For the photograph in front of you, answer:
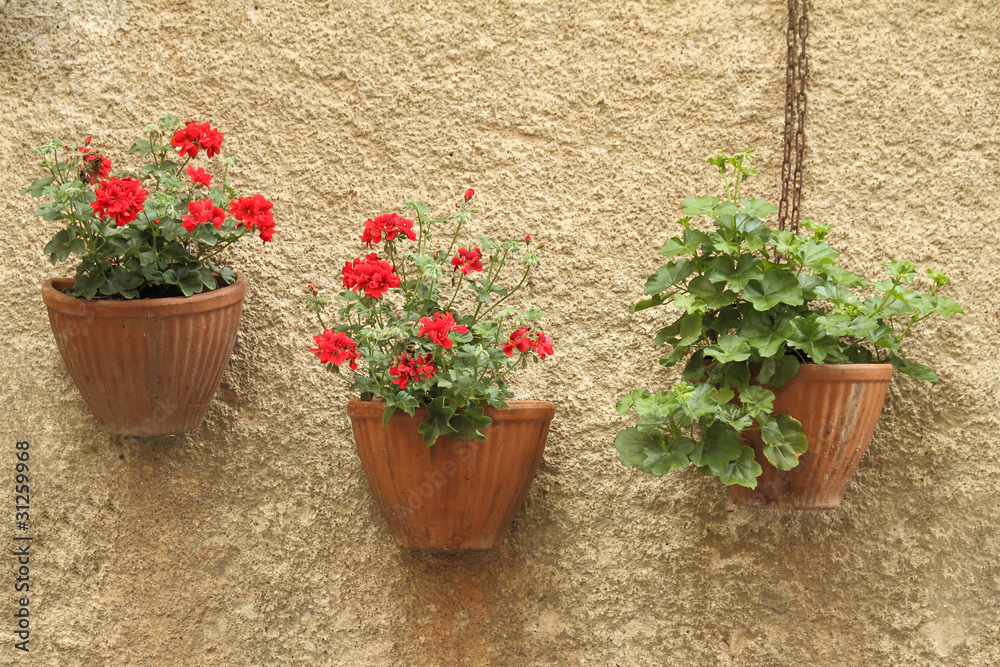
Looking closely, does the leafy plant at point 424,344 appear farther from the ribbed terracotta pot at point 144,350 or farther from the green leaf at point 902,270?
the green leaf at point 902,270

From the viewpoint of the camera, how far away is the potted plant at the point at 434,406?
1.45m

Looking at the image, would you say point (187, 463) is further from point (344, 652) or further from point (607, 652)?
point (607, 652)

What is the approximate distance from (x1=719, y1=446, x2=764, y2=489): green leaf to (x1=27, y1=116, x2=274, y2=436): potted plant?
1.02 m

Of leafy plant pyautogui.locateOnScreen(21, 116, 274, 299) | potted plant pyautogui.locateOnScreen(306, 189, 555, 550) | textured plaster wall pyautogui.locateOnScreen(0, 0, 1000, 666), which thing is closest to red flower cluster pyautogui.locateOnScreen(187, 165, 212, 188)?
leafy plant pyautogui.locateOnScreen(21, 116, 274, 299)

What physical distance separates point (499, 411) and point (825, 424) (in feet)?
2.05

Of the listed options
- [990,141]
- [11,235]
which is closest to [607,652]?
[990,141]

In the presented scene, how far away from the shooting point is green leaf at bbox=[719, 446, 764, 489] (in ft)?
4.61

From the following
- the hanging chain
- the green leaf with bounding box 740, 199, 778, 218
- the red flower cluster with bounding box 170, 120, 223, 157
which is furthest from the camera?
the hanging chain

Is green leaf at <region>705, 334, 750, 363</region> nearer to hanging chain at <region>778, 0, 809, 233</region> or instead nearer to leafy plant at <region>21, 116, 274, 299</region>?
hanging chain at <region>778, 0, 809, 233</region>

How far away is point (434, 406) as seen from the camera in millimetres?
1479

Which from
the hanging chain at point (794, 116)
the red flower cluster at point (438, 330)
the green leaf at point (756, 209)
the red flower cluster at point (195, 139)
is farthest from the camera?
the hanging chain at point (794, 116)

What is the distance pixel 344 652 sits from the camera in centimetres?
174

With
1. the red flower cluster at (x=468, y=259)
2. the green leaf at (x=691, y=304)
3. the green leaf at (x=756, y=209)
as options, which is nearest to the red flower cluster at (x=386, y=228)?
the red flower cluster at (x=468, y=259)

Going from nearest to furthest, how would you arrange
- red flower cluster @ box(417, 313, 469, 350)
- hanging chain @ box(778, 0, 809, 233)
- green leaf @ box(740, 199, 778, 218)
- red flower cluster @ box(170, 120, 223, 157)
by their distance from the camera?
1. red flower cluster @ box(417, 313, 469, 350)
2. green leaf @ box(740, 199, 778, 218)
3. red flower cluster @ box(170, 120, 223, 157)
4. hanging chain @ box(778, 0, 809, 233)
